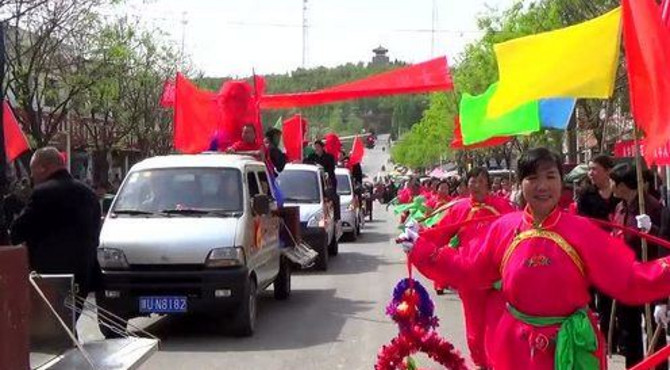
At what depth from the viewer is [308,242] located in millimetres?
17141

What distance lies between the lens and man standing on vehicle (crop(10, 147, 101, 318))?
8078 mm

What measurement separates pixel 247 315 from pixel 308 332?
2.70 ft

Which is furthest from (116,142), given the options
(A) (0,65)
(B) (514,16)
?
(A) (0,65)

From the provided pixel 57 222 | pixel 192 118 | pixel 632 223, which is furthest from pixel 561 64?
pixel 192 118

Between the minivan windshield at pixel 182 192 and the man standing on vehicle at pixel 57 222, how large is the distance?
2.48 m

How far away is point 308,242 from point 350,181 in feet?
26.7

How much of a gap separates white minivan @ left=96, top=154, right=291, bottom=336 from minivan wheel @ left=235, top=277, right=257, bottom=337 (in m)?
0.01

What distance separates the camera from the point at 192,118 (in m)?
15.4

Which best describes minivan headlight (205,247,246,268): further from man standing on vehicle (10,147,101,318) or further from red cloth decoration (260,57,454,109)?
red cloth decoration (260,57,454,109)

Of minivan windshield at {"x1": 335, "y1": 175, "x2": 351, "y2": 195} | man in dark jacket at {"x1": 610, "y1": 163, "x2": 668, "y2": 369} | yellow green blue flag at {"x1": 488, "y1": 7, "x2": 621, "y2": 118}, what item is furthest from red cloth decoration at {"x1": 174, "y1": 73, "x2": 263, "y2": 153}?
minivan windshield at {"x1": 335, "y1": 175, "x2": 351, "y2": 195}

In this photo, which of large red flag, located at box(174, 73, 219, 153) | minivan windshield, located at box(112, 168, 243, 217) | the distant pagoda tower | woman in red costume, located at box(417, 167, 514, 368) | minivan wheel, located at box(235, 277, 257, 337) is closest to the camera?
woman in red costume, located at box(417, 167, 514, 368)

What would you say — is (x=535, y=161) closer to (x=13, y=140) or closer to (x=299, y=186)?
(x=13, y=140)

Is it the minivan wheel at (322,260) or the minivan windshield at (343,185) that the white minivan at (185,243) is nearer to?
the minivan wheel at (322,260)

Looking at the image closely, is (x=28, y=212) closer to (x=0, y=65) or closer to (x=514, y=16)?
(x=0, y=65)
